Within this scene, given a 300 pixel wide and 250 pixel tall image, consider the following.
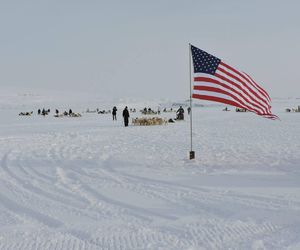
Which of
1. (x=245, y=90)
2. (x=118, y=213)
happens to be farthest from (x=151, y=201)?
(x=245, y=90)

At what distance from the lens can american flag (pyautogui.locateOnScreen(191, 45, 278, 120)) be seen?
10.3 metres

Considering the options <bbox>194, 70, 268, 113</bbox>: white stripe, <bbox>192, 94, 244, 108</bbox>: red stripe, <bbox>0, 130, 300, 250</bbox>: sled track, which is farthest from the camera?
<bbox>194, 70, 268, 113</bbox>: white stripe

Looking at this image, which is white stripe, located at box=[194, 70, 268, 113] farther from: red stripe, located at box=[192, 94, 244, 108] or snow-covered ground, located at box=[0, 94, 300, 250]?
snow-covered ground, located at box=[0, 94, 300, 250]

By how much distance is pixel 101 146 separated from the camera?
49.8ft

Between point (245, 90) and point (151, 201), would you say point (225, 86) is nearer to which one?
point (245, 90)

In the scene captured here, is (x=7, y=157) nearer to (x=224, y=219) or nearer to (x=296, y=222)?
(x=224, y=219)

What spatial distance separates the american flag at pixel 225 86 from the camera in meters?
10.3

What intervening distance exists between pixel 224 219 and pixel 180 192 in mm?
1809

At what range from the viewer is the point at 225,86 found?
10289mm

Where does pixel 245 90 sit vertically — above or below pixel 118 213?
above

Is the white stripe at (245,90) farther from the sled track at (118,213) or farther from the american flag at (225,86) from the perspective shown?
the sled track at (118,213)

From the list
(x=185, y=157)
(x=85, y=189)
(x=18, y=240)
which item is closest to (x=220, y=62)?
(x=185, y=157)

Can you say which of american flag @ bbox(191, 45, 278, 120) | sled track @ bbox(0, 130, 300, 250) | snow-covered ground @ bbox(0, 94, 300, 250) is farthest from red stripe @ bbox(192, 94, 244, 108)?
sled track @ bbox(0, 130, 300, 250)

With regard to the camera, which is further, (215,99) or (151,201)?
(215,99)
